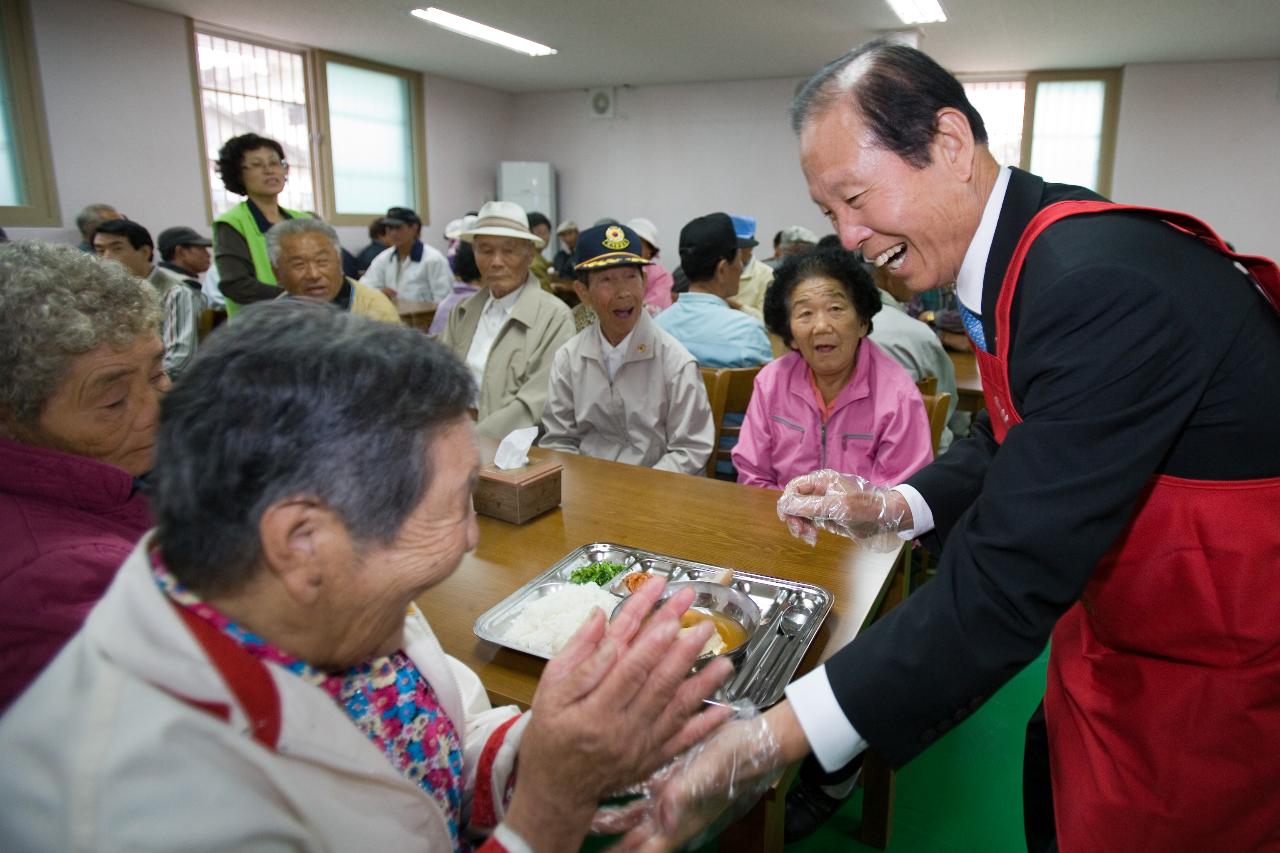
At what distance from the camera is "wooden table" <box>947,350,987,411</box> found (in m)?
3.61

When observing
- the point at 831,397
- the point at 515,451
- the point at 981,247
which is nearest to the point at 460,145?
the point at 831,397

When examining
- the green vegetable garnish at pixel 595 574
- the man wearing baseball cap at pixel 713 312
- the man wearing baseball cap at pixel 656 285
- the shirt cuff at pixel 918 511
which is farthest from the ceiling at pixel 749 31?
the green vegetable garnish at pixel 595 574

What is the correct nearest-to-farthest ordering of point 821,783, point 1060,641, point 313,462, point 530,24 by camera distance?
point 313,462 < point 1060,641 < point 821,783 < point 530,24

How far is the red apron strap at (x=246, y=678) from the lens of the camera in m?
0.75

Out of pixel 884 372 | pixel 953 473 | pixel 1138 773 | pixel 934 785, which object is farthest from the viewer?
pixel 884 372

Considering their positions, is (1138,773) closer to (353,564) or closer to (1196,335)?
(1196,335)

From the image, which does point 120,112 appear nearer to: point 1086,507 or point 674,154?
point 674,154

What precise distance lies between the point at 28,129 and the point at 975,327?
8.14 meters

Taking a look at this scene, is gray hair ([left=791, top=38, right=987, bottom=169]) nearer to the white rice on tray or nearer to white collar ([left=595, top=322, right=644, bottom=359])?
the white rice on tray

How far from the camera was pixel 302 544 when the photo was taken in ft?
2.65

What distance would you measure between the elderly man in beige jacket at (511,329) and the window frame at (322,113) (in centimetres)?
578

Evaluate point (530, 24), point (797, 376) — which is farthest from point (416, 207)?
Result: point (797, 376)

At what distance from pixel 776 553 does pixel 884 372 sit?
42.3 inches

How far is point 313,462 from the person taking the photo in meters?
0.79
